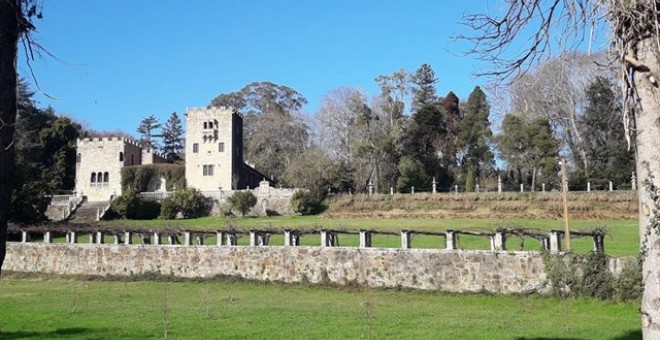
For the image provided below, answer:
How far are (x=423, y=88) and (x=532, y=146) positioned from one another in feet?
59.6

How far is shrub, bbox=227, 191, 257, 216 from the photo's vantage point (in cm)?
5488

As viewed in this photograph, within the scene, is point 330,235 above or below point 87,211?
below

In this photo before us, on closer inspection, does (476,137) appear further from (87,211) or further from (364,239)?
(87,211)

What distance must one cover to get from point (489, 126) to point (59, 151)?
4656 cm

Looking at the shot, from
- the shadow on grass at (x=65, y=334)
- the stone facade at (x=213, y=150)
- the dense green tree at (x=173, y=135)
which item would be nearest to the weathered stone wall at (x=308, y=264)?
the shadow on grass at (x=65, y=334)

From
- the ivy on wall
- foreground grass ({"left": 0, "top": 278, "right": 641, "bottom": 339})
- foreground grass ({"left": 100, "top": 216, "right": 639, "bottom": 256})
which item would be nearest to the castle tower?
the ivy on wall

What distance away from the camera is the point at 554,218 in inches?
1699

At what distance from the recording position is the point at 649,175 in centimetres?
352

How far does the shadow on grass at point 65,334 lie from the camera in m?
11.5

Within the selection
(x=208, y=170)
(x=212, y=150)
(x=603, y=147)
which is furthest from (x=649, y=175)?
(x=212, y=150)

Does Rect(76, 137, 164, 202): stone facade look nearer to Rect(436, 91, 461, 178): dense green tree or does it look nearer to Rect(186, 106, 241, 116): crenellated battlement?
Rect(186, 106, 241, 116): crenellated battlement

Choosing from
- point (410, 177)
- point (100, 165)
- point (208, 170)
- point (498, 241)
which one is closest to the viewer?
point (498, 241)

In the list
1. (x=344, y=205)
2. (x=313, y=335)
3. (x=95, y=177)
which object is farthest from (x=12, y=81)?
(x=95, y=177)

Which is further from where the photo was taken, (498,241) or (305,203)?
(305,203)
